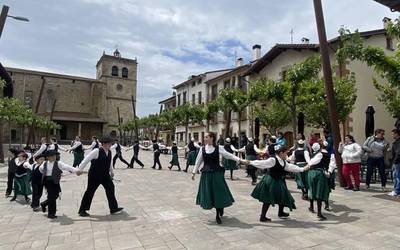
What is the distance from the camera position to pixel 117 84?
3253 inches

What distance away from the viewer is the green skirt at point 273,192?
267 inches

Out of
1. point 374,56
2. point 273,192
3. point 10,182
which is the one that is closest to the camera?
point 273,192

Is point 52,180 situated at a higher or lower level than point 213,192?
higher

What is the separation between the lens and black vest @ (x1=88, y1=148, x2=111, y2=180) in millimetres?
7582

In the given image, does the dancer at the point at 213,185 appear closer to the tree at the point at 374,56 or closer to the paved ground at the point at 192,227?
the paved ground at the point at 192,227

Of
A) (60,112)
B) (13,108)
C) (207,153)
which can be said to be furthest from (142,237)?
(60,112)

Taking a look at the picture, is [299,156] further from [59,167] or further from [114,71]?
[114,71]

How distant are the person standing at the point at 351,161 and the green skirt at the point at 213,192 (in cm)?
565

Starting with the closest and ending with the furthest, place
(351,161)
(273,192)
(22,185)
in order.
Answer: (273,192)
(22,185)
(351,161)

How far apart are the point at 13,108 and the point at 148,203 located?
832 inches

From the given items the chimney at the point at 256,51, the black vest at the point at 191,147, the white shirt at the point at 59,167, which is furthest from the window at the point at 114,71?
the white shirt at the point at 59,167

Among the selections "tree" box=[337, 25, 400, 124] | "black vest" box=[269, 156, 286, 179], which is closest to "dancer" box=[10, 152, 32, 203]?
"black vest" box=[269, 156, 286, 179]

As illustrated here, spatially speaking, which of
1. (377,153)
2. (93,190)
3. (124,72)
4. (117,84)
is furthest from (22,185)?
(124,72)

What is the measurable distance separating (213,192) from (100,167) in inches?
A: 99.7
